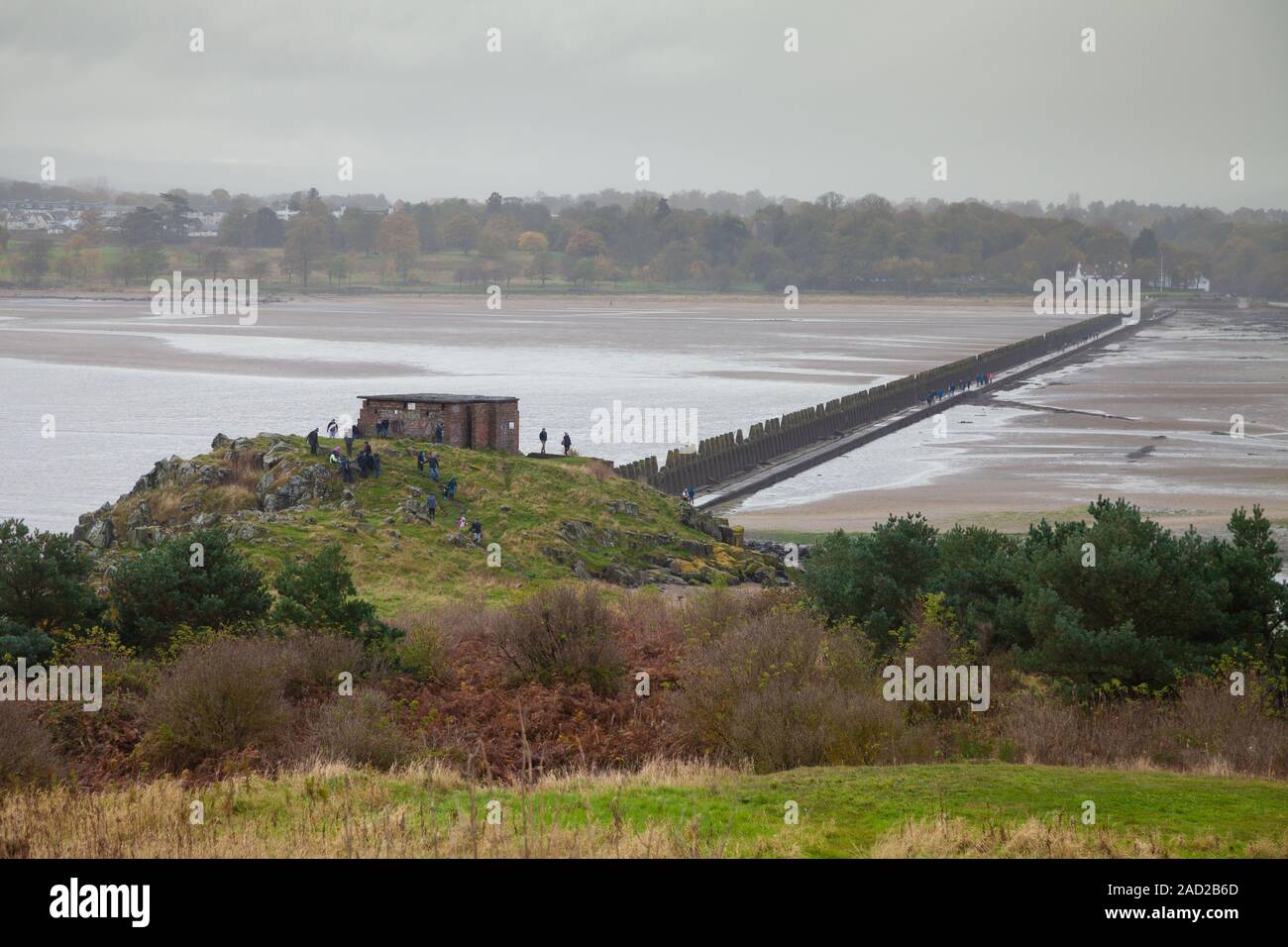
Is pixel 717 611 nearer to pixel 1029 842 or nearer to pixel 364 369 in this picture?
pixel 1029 842

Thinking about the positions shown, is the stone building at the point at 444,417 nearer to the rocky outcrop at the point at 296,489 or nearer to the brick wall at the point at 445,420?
the brick wall at the point at 445,420

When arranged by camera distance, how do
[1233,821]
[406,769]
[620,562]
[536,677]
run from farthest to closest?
[620,562]
[536,677]
[406,769]
[1233,821]

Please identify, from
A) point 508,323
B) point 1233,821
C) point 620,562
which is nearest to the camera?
point 1233,821

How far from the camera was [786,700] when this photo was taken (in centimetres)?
1809

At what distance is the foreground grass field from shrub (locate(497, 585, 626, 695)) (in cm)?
504

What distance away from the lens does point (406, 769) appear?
17.2m

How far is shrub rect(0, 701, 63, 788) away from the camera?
15828 mm

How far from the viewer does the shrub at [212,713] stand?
59.2 ft
